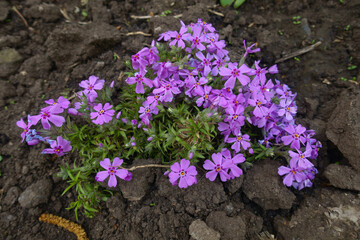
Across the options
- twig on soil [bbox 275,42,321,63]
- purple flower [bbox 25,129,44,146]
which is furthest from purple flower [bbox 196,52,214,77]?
purple flower [bbox 25,129,44,146]

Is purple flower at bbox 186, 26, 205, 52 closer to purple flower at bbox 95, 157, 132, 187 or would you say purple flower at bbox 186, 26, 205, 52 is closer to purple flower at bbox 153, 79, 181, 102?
purple flower at bbox 153, 79, 181, 102

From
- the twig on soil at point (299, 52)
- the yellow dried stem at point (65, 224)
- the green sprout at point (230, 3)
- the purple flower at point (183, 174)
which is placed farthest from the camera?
the green sprout at point (230, 3)

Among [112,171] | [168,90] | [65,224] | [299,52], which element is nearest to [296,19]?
[299,52]

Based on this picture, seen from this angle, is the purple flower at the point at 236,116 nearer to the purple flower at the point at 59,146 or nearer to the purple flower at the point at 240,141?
the purple flower at the point at 240,141

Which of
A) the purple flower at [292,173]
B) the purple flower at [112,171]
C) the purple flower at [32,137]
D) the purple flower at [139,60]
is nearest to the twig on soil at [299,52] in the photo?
the purple flower at [292,173]

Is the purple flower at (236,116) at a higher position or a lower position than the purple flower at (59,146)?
higher

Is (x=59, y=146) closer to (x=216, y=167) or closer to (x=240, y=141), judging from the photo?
(x=216, y=167)

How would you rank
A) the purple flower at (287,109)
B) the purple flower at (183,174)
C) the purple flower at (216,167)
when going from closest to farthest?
the purple flower at (183,174), the purple flower at (216,167), the purple flower at (287,109)
